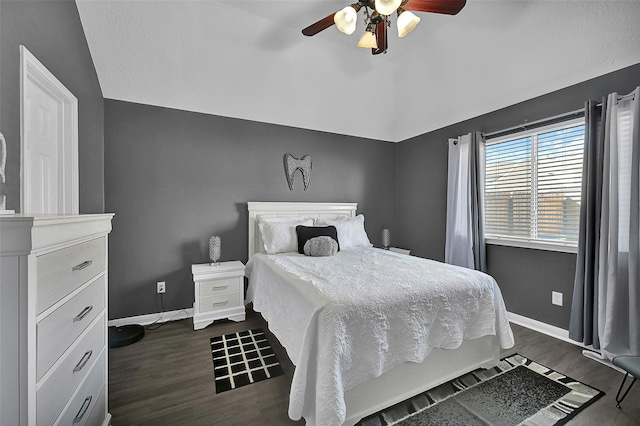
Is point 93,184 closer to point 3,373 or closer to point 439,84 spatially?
point 3,373

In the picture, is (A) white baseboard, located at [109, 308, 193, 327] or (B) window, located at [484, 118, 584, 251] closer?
(B) window, located at [484, 118, 584, 251]

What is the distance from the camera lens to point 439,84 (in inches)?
127

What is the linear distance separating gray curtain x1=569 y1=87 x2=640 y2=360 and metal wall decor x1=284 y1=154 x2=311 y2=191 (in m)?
2.90

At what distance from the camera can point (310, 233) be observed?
10.0 ft

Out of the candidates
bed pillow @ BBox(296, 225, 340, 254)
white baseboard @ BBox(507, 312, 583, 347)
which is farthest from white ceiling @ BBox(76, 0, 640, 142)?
white baseboard @ BBox(507, 312, 583, 347)

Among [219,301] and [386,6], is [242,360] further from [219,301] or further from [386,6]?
[386,6]

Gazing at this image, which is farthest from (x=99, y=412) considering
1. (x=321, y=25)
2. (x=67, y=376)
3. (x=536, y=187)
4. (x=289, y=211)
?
(x=536, y=187)

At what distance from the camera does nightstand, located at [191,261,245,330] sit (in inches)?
106

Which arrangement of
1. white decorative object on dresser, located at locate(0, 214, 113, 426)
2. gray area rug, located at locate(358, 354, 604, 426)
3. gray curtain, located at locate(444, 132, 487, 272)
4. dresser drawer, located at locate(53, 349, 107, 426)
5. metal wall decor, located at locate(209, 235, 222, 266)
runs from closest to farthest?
1. white decorative object on dresser, located at locate(0, 214, 113, 426)
2. dresser drawer, located at locate(53, 349, 107, 426)
3. gray area rug, located at locate(358, 354, 604, 426)
4. metal wall decor, located at locate(209, 235, 222, 266)
5. gray curtain, located at locate(444, 132, 487, 272)

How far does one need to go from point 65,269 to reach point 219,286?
6.36ft

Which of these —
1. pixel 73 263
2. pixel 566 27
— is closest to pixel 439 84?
pixel 566 27

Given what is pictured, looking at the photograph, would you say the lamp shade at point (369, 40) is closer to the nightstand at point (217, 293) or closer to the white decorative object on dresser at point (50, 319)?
the white decorative object on dresser at point (50, 319)

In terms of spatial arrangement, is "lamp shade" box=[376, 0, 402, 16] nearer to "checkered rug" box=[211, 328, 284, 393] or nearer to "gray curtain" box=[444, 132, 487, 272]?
"gray curtain" box=[444, 132, 487, 272]

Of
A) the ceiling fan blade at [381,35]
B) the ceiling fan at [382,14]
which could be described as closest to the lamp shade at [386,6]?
the ceiling fan at [382,14]
